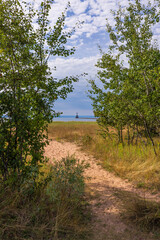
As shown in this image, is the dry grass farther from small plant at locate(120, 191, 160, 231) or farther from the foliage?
the foliage

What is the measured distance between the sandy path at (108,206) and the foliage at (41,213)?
36 cm

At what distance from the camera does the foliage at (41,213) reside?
11.5 feet

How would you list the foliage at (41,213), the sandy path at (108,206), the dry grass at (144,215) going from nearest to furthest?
the foliage at (41,213) → the sandy path at (108,206) → the dry grass at (144,215)

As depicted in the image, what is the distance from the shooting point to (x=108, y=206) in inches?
199

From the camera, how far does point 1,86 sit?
4.55m

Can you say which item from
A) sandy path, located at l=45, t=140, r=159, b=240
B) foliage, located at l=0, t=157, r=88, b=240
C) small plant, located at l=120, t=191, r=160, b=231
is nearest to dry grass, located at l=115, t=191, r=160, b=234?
small plant, located at l=120, t=191, r=160, b=231

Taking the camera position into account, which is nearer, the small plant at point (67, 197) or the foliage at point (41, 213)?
the foliage at point (41, 213)

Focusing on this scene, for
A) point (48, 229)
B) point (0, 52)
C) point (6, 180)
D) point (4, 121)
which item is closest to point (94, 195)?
point (48, 229)

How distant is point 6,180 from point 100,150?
729cm

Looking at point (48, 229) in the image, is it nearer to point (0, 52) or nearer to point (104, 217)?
point (104, 217)

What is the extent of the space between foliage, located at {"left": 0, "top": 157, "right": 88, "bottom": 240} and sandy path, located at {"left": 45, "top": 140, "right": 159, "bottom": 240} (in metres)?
0.36

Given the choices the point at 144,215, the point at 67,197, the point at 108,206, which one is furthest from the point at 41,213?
the point at 144,215

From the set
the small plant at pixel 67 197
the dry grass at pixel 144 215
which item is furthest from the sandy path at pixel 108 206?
the small plant at pixel 67 197

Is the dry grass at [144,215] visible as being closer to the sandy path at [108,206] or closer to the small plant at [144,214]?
the small plant at [144,214]
